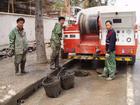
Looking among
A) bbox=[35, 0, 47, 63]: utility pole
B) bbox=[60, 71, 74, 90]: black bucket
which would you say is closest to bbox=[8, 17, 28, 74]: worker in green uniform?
bbox=[60, 71, 74, 90]: black bucket

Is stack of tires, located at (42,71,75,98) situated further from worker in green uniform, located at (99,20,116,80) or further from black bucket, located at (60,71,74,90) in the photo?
worker in green uniform, located at (99,20,116,80)

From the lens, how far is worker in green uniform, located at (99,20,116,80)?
8.54 m

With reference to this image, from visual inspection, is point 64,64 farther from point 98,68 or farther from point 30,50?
point 30,50

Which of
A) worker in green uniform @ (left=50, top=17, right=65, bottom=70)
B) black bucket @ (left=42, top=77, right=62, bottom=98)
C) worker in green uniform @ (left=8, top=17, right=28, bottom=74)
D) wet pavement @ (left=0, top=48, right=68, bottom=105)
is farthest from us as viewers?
worker in green uniform @ (left=50, top=17, right=65, bottom=70)

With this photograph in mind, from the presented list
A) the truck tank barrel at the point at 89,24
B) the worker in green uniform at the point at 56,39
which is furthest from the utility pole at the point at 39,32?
the truck tank barrel at the point at 89,24

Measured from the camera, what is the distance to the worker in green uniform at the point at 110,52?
28.0ft

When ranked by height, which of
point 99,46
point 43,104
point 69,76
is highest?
point 99,46

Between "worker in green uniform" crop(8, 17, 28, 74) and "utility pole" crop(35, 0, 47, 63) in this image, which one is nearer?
"worker in green uniform" crop(8, 17, 28, 74)

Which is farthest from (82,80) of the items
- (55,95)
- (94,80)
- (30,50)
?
(30,50)

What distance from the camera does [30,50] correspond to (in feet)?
46.4

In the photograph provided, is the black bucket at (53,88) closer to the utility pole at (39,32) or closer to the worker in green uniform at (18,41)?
the worker in green uniform at (18,41)

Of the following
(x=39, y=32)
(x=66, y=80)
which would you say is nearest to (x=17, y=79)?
(x=66, y=80)

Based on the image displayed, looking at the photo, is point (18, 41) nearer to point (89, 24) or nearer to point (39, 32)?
point (39, 32)

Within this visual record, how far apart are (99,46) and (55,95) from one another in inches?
133
